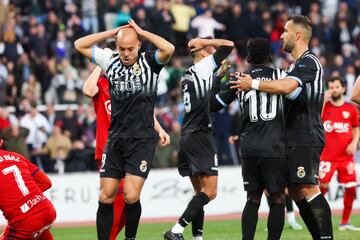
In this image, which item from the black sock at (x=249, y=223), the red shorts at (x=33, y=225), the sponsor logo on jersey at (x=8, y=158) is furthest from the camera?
the black sock at (x=249, y=223)

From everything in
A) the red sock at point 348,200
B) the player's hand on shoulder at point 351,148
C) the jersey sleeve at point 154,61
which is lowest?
the red sock at point 348,200

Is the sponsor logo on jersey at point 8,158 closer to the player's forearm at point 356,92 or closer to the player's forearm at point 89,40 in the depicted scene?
the player's forearm at point 89,40

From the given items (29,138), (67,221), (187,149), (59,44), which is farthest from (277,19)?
(187,149)

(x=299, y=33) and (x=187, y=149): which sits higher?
(x=299, y=33)

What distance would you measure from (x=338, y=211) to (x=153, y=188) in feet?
12.0

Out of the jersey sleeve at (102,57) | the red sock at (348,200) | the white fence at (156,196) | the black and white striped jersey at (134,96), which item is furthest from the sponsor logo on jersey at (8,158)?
the white fence at (156,196)

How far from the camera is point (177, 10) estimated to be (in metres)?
26.4

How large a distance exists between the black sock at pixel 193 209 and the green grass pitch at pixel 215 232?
1.57 m

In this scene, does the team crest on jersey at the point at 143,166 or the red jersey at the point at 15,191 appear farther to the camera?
the team crest on jersey at the point at 143,166

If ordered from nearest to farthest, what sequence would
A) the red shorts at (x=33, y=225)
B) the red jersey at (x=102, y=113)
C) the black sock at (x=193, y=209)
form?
the red shorts at (x=33, y=225)
the black sock at (x=193, y=209)
the red jersey at (x=102, y=113)

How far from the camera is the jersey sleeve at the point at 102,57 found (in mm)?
11312

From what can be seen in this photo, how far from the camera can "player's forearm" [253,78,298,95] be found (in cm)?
1052

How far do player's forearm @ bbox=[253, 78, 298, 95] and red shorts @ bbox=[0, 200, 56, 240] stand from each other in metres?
2.63

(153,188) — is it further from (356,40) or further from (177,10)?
(356,40)
